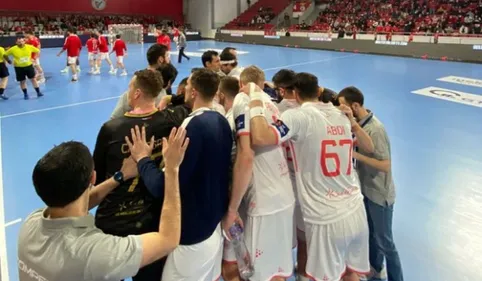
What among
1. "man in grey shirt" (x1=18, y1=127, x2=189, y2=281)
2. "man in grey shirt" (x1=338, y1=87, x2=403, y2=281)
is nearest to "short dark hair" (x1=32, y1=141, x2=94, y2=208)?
"man in grey shirt" (x1=18, y1=127, x2=189, y2=281)

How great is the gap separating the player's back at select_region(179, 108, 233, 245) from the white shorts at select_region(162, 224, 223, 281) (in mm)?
46

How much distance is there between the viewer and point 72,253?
1.47 metres

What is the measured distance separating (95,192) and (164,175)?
1.54ft

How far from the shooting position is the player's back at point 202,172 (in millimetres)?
2113

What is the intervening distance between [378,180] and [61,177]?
255 centimetres

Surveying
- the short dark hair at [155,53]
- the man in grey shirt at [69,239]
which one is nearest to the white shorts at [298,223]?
the man in grey shirt at [69,239]

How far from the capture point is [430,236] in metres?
4.30

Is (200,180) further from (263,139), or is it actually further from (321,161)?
(321,161)

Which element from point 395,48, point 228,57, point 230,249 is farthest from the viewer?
point 395,48

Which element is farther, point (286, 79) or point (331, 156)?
point (286, 79)

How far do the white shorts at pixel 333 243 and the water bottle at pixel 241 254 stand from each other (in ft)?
1.51

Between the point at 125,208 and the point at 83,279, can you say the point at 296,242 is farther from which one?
the point at 83,279

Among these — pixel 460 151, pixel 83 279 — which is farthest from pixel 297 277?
pixel 460 151

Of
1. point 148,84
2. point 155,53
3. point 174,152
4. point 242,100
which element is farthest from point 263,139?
point 155,53
